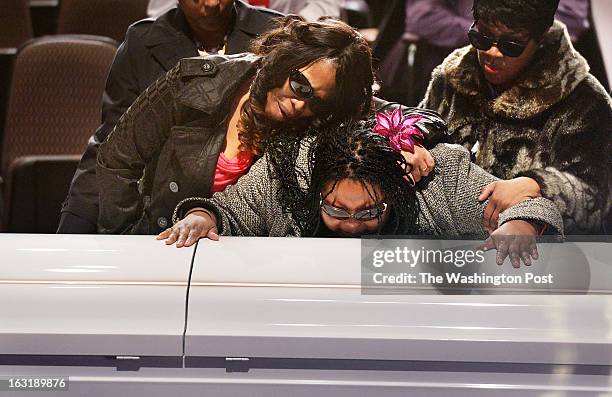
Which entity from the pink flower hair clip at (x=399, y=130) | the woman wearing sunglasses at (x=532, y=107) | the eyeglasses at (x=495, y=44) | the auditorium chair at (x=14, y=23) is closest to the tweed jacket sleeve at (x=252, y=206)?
the pink flower hair clip at (x=399, y=130)

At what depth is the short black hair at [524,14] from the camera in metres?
1.44

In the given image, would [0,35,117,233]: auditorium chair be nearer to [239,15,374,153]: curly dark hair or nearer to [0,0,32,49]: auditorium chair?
[0,0,32,49]: auditorium chair

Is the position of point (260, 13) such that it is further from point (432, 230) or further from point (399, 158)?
point (432, 230)

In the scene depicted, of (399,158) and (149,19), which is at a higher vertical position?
(149,19)

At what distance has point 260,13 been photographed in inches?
61.3

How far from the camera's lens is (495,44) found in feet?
4.79

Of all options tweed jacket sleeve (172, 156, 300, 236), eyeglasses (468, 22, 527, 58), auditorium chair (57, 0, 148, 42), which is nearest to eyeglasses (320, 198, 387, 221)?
tweed jacket sleeve (172, 156, 300, 236)

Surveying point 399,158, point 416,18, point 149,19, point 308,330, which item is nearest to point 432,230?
point 399,158

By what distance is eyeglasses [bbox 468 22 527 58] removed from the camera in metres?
1.45

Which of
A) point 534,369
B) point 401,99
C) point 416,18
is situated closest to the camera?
point 534,369

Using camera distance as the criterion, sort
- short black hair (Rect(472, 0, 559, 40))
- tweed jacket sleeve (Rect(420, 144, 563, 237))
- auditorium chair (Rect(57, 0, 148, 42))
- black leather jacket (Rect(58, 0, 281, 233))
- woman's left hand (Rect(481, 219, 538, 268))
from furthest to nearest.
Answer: auditorium chair (Rect(57, 0, 148, 42)), black leather jacket (Rect(58, 0, 281, 233)), short black hair (Rect(472, 0, 559, 40)), tweed jacket sleeve (Rect(420, 144, 563, 237)), woman's left hand (Rect(481, 219, 538, 268))

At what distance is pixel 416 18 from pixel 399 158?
1.23 feet

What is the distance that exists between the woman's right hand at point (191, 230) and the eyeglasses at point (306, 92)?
0.93ft

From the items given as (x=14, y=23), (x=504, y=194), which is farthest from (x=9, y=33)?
(x=504, y=194)
